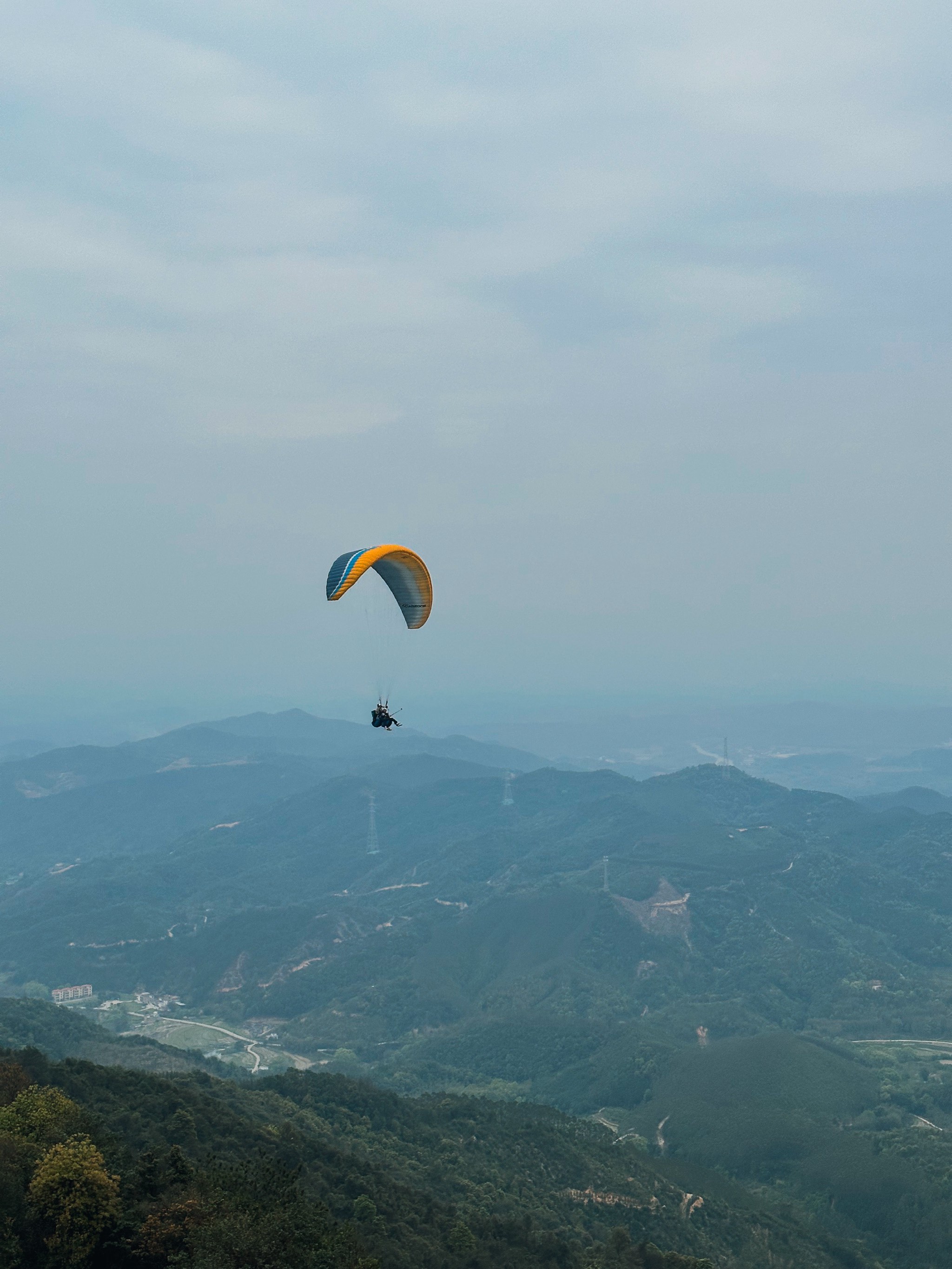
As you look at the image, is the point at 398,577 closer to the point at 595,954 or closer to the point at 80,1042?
the point at 80,1042

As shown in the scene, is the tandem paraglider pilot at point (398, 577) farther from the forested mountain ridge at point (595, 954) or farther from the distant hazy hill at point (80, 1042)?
the forested mountain ridge at point (595, 954)

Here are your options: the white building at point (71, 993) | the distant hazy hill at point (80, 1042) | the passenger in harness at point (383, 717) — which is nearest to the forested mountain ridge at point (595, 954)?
the white building at point (71, 993)

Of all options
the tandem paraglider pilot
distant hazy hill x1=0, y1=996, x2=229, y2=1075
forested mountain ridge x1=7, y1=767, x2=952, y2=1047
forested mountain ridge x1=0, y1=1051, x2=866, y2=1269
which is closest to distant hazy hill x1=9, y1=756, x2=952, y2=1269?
forested mountain ridge x1=7, y1=767, x2=952, y2=1047

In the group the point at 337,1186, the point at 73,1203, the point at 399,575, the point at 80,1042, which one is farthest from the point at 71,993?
the point at 73,1203

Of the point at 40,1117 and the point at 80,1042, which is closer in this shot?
the point at 40,1117

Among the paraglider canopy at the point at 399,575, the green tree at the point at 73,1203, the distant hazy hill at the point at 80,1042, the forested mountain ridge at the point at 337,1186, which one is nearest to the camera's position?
the green tree at the point at 73,1203

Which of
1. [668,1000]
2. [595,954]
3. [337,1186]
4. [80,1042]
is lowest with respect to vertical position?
[668,1000]

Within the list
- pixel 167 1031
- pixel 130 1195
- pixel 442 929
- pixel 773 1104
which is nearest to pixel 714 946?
pixel 442 929
